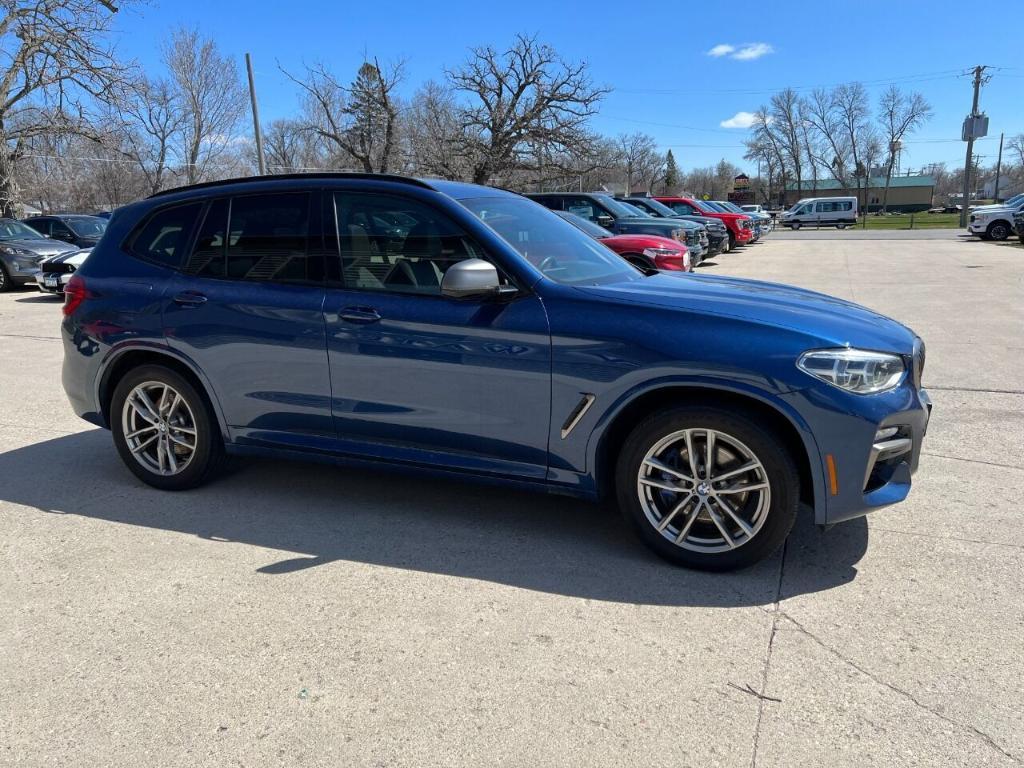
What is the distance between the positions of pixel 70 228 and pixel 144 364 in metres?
16.6

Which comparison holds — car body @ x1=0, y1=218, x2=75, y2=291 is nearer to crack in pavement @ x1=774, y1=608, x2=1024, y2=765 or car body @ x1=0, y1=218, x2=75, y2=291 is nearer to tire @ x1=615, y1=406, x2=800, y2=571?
tire @ x1=615, y1=406, x2=800, y2=571

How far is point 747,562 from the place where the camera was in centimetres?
335

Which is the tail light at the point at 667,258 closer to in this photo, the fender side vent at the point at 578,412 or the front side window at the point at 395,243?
the front side window at the point at 395,243

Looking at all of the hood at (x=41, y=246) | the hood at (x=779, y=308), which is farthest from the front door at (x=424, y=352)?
the hood at (x=41, y=246)

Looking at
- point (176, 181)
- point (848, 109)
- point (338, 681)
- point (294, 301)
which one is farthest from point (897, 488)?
point (848, 109)

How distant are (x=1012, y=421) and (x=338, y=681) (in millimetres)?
5333

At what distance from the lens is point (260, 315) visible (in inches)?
160

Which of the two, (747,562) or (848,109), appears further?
(848,109)

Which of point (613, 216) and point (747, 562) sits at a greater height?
point (613, 216)

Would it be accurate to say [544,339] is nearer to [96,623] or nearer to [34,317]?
[96,623]

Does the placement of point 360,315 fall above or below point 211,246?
below

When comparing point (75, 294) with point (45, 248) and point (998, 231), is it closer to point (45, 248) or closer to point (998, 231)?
point (45, 248)

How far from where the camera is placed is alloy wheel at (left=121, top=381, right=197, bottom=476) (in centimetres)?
443

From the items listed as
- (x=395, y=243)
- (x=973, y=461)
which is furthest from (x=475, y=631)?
(x=973, y=461)
